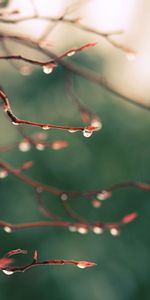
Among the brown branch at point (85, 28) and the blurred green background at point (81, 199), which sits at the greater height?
the blurred green background at point (81, 199)

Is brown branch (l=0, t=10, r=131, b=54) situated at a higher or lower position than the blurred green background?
lower

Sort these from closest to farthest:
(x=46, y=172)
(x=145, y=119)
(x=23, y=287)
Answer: (x=23, y=287), (x=46, y=172), (x=145, y=119)

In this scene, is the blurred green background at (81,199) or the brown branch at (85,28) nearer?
the brown branch at (85,28)

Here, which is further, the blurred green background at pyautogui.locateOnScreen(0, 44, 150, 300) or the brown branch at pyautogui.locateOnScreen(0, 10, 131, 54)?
the blurred green background at pyautogui.locateOnScreen(0, 44, 150, 300)

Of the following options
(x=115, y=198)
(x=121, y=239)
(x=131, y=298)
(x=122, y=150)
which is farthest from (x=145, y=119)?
(x=131, y=298)

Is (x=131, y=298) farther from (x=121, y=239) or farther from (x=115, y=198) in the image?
(x=115, y=198)

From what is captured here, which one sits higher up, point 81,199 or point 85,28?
→ point 81,199

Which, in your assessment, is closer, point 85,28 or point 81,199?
point 85,28

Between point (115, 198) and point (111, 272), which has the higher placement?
point (115, 198)
